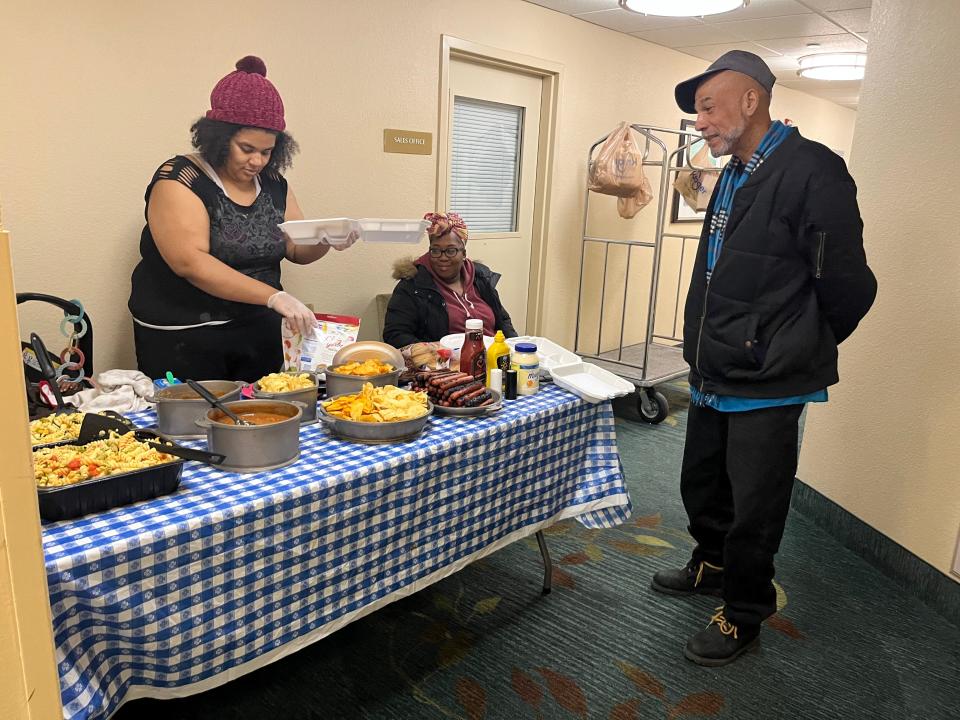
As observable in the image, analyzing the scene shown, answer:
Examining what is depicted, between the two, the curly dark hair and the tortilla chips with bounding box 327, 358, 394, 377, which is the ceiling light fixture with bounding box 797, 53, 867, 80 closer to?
the curly dark hair

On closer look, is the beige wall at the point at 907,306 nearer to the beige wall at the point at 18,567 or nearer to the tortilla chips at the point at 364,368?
the tortilla chips at the point at 364,368

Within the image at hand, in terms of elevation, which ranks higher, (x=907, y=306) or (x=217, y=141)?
(x=217, y=141)

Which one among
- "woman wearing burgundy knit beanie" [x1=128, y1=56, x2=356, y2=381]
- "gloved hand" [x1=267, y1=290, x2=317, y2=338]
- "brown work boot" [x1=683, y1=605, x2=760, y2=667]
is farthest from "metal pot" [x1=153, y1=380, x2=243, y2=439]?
"brown work boot" [x1=683, y1=605, x2=760, y2=667]

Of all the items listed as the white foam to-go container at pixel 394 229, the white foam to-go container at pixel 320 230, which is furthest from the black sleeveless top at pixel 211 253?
the white foam to-go container at pixel 394 229

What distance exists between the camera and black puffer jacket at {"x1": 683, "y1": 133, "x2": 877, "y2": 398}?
1806 mm

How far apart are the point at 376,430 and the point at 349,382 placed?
276mm

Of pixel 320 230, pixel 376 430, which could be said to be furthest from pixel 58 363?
pixel 376 430

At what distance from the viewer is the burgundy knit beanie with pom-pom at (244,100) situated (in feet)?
7.81

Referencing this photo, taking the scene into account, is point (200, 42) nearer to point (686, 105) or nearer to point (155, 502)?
point (686, 105)

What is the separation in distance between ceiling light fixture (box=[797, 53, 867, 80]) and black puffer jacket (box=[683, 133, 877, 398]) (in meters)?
3.74

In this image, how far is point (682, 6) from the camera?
3693 mm

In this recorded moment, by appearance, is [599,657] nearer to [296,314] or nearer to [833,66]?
[296,314]

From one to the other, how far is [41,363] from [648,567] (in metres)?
2.05

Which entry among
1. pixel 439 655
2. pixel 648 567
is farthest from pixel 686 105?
pixel 439 655
